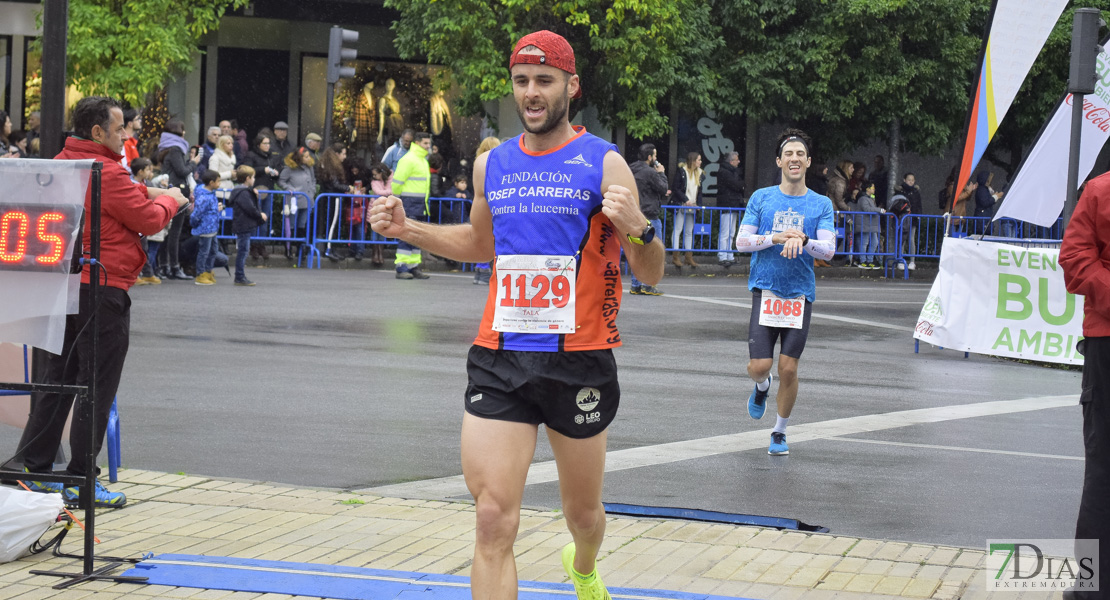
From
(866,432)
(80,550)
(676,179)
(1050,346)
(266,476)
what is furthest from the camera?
(676,179)

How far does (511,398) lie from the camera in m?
4.52

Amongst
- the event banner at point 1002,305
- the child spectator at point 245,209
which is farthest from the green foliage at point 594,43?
the event banner at point 1002,305

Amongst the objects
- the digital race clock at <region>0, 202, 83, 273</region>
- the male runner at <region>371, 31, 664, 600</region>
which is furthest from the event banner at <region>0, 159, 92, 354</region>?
the male runner at <region>371, 31, 664, 600</region>

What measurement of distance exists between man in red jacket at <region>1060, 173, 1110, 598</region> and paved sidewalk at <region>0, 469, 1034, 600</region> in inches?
19.9

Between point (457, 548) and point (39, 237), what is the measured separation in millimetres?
2185

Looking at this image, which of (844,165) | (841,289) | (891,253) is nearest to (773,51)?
(844,165)

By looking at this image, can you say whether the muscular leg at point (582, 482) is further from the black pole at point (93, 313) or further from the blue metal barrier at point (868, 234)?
the blue metal barrier at point (868, 234)

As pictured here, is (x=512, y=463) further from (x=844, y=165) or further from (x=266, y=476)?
(x=844, y=165)

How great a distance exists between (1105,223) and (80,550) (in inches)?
170

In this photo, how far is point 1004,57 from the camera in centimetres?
1482

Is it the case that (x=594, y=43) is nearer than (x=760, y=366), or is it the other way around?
(x=760, y=366)

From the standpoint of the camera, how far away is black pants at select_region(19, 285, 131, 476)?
639 cm

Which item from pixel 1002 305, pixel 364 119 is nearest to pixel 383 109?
pixel 364 119

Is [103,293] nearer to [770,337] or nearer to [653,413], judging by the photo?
[770,337]
